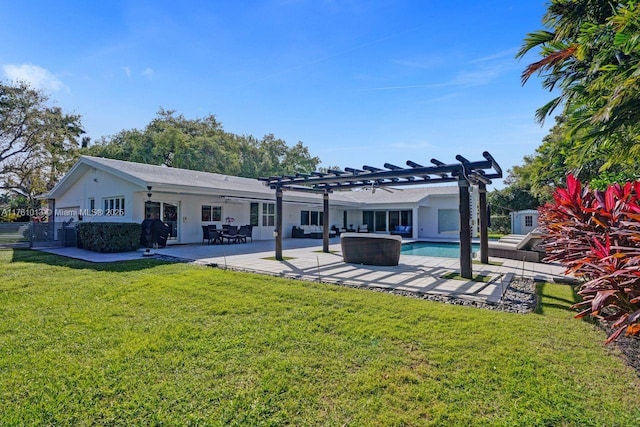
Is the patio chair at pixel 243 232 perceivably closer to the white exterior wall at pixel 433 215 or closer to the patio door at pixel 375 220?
the patio door at pixel 375 220

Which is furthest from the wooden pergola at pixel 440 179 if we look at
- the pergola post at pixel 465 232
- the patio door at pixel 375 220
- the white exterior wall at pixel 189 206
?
the patio door at pixel 375 220

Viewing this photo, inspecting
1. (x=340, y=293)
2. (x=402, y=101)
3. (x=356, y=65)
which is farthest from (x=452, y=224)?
(x=340, y=293)

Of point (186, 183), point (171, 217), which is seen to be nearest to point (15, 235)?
point (171, 217)

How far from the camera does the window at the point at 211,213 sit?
19.1 meters

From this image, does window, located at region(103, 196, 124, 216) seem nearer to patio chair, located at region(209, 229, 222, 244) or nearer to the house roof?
the house roof

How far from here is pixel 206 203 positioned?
1914 cm

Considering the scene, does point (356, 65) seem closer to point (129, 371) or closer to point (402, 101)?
point (402, 101)

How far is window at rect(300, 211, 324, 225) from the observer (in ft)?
84.5

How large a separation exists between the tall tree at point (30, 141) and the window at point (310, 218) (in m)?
22.8

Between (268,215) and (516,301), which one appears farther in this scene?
(268,215)

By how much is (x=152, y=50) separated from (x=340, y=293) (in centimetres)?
1289

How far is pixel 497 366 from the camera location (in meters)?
3.89

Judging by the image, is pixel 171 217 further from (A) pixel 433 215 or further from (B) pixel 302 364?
(A) pixel 433 215

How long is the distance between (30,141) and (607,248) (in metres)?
38.9
